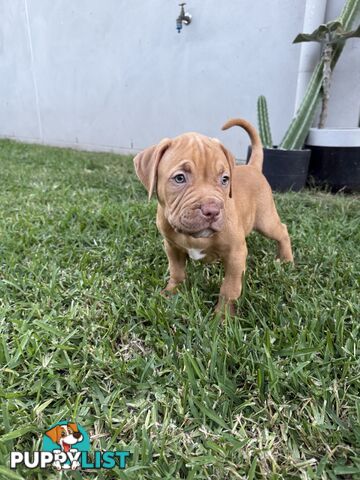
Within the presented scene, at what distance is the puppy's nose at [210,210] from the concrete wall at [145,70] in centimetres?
414

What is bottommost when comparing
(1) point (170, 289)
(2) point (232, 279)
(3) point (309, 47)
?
(1) point (170, 289)

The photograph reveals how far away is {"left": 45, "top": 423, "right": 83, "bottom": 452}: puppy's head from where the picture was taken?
149 centimetres

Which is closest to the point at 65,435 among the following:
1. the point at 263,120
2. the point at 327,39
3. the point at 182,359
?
the point at 182,359

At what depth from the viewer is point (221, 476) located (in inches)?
54.0

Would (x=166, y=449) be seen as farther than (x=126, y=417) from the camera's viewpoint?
No

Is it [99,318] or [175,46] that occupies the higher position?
[175,46]

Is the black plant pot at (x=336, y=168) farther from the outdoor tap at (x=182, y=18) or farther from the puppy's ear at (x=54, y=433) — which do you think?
the puppy's ear at (x=54, y=433)

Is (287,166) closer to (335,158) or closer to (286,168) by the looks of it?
(286,168)

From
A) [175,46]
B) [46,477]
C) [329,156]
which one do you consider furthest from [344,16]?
[46,477]

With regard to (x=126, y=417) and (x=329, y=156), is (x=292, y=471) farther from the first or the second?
(x=329, y=156)

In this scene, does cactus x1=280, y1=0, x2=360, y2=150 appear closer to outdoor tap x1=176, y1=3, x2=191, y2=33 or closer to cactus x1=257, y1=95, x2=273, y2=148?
cactus x1=257, y1=95, x2=273, y2=148

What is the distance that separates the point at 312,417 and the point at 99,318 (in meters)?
1.23

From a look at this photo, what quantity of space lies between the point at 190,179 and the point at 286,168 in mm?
3010

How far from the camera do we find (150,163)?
2.21m
